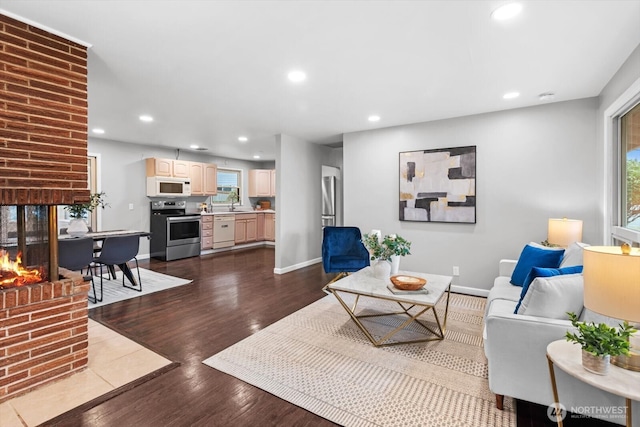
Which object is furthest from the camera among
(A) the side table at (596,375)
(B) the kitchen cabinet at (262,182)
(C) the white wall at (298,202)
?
(B) the kitchen cabinet at (262,182)

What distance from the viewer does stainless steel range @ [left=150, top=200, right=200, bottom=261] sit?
6.36 metres

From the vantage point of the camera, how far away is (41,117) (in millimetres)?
2076

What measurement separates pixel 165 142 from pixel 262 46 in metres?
4.75

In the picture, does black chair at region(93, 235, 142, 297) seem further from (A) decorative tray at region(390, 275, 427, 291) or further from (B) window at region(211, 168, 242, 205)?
(B) window at region(211, 168, 242, 205)

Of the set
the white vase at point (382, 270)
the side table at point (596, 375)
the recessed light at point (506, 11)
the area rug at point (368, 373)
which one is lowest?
the area rug at point (368, 373)

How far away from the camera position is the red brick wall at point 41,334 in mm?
1925

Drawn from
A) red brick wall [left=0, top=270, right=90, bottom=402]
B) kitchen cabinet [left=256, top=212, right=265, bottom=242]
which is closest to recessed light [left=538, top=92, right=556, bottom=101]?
red brick wall [left=0, top=270, right=90, bottom=402]

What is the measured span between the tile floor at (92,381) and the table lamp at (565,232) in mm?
3792

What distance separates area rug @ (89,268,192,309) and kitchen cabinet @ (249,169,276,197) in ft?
12.8

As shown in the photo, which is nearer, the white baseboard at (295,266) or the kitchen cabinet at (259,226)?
the white baseboard at (295,266)

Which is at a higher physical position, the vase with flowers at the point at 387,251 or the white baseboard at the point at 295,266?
the vase with flowers at the point at 387,251

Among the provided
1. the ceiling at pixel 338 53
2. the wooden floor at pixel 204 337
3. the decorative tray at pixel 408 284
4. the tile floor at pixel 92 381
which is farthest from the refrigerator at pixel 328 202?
the tile floor at pixel 92 381

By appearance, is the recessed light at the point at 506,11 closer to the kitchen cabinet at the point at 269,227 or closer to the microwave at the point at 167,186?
the microwave at the point at 167,186

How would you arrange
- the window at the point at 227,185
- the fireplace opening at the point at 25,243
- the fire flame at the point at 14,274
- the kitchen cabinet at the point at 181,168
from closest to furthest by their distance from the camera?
the fire flame at the point at 14,274 < the fireplace opening at the point at 25,243 < the kitchen cabinet at the point at 181,168 < the window at the point at 227,185
